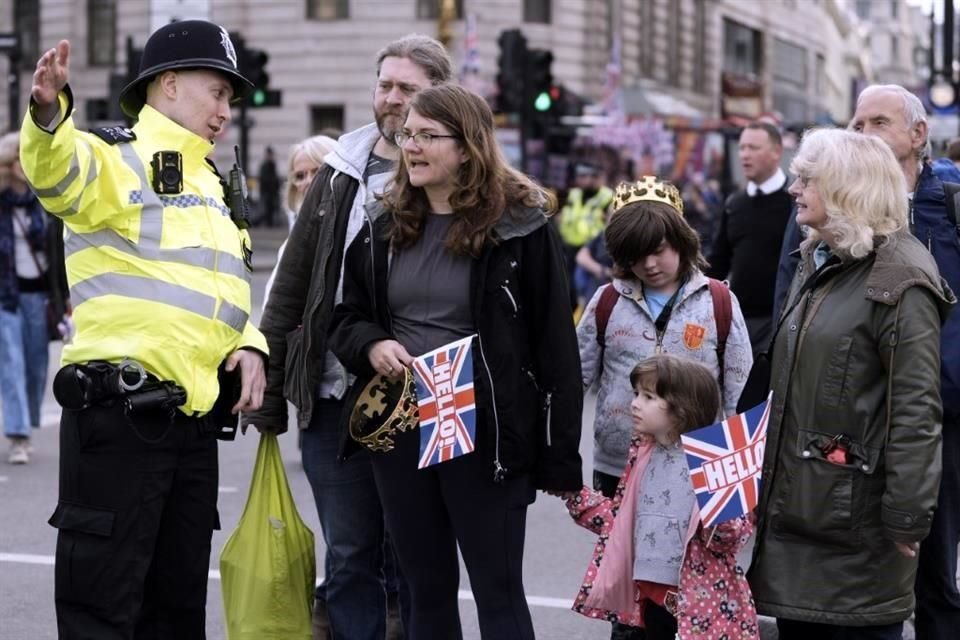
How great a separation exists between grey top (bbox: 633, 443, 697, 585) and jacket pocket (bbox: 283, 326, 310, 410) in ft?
3.65

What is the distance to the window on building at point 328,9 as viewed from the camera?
45812 mm

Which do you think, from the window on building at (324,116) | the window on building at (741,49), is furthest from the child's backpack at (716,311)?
the window on building at (741,49)

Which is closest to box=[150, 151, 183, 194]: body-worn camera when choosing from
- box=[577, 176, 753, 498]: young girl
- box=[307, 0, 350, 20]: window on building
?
box=[577, 176, 753, 498]: young girl

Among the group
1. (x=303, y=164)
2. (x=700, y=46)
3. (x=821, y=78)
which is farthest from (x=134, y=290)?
(x=821, y=78)

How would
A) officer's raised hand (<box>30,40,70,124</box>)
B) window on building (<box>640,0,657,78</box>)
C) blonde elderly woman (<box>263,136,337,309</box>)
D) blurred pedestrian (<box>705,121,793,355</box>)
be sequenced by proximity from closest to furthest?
officer's raised hand (<box>30,40,70,124</box>) < blonde elderly woman (<box>263,136,337,309</box>) < blurred pedestrian (<box>705,121,793,355</box>) < window on building (<box>640,0,657,78</box>)

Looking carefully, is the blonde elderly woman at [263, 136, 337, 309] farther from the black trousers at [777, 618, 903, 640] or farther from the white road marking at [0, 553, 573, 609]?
the black trousers at [777, 618, 903, 640]

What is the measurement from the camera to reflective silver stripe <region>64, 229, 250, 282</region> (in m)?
4.50

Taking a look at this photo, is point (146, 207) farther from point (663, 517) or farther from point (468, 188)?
point (663, 517)

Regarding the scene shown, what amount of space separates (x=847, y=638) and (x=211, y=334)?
6.49 feet

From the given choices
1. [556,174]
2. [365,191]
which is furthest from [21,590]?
[556,174]

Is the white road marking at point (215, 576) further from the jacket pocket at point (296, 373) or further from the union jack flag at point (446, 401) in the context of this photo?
the union jack flag at point (446, 401)

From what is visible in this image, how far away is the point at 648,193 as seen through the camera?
5.69 metres

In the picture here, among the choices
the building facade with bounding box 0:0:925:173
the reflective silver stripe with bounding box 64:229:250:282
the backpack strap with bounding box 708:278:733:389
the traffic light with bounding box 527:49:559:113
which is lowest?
the backpack strap with bounding box 708:278:733:389

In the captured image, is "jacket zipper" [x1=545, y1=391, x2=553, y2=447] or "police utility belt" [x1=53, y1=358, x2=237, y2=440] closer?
"police utility belt" [x1=53, y1=358, x2=237, y2=440]
